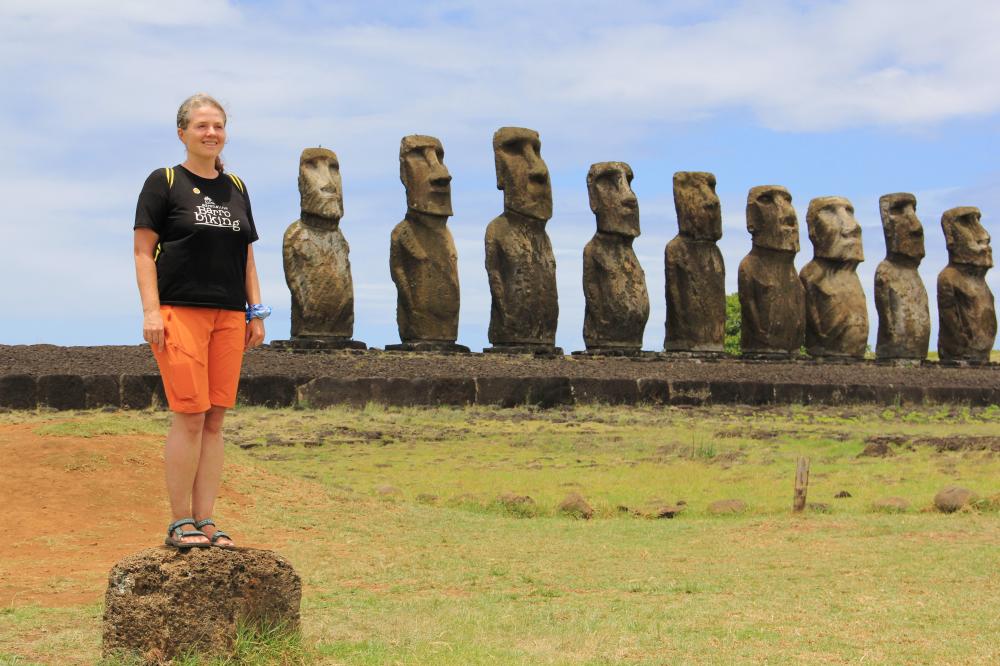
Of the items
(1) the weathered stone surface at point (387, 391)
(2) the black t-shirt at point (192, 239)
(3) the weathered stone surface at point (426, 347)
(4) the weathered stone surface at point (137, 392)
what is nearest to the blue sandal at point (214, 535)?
(2) the black t-shirt at point (192, 239)

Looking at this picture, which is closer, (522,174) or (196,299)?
(196,299)

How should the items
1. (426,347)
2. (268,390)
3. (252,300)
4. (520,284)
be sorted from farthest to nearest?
(520,284), (426,347), (268,390), (252,300)

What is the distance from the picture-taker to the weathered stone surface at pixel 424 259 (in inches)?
771

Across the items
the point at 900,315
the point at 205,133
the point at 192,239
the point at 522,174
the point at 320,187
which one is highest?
the point at 522,174

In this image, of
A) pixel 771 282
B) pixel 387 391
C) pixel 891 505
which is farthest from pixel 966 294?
pixel 891 505

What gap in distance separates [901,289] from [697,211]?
5749mm

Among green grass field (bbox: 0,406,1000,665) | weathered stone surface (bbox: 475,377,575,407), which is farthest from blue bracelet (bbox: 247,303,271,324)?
weathered stone surface (bbox: 475,377,575,407)

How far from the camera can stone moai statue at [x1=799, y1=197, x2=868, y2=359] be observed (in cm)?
2494

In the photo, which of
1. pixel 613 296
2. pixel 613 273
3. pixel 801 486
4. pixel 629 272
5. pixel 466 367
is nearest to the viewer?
pixel 801 486

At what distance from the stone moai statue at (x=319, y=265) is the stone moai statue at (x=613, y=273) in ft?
14.4

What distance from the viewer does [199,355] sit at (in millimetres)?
5184

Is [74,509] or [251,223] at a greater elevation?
[251,223]

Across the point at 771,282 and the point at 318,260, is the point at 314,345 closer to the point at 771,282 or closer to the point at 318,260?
the point at 318,260

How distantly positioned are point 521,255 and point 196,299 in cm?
1537
